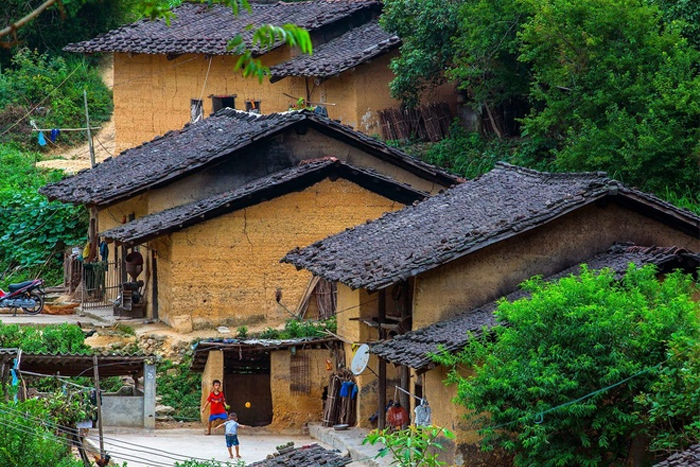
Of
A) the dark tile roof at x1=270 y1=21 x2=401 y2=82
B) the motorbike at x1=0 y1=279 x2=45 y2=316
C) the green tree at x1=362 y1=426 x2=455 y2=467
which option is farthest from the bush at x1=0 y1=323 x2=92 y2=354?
the dark tile roof at x1=270 y1=21 x2=401 y2=82

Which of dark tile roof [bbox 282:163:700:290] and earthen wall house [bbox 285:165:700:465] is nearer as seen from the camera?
earthen wall house [bbox 285:165:700:465]

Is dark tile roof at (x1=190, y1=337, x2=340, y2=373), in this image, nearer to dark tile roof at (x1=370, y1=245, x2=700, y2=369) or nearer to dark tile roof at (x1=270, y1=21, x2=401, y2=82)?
dark tile roof at (x1=370, y1=245, x2=700, y2=369)

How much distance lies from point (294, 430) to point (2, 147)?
60.6 feet

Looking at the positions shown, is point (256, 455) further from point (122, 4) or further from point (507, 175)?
point (122, 4)

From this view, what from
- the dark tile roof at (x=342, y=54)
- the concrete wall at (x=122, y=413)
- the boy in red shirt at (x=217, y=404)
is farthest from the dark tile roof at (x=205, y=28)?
the boy in red shirt at (x=217, y=404)

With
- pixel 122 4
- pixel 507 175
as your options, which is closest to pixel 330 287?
pixel 507 175

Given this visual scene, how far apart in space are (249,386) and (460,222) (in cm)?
503

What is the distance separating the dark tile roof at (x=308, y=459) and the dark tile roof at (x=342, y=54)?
57.9 ft

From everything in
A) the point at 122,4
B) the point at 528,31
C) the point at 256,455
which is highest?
the point at 122,4

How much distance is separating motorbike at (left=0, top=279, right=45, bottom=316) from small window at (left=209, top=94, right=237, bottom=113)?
28.9 feet

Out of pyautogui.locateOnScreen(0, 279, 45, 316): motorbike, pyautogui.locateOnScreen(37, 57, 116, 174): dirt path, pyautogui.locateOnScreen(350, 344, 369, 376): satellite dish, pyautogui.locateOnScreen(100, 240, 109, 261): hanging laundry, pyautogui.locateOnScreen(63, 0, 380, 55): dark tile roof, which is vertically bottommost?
pyautogui.locateOnScreen(350, 344, 369, 376): satellite dish

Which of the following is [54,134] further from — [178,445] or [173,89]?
[178,445]

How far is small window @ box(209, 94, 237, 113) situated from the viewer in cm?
3647

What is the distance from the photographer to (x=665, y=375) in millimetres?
16172
